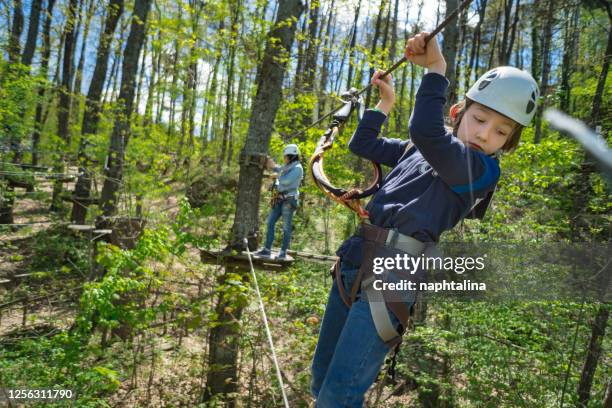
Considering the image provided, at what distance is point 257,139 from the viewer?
4789 millimetres

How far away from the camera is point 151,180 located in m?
9.49

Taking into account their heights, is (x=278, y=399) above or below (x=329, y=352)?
below

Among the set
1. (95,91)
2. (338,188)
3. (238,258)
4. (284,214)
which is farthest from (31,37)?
(338,188)

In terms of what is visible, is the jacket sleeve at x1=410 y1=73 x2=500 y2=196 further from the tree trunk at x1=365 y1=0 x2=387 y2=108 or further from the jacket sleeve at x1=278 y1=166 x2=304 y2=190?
the tree trunk at x1=365 y1=0 x2=387 y2=108

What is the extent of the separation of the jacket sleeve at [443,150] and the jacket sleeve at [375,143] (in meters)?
0.54

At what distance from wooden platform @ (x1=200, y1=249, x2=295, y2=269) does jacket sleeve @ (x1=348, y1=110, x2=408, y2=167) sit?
280 centimetres

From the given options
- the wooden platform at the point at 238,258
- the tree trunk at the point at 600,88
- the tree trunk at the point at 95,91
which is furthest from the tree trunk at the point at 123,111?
the tree trunk at the point at 600,88

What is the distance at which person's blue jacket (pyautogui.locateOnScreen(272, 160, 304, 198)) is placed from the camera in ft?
20.5

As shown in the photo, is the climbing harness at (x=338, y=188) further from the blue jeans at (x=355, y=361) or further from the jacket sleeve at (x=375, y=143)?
the blue jeans at (x=355, y=361)

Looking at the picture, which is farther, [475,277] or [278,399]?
[278,399]

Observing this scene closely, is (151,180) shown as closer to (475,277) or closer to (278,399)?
(278,399)

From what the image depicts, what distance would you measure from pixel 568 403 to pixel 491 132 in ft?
12.4

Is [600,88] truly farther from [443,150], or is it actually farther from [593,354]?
[443,150]

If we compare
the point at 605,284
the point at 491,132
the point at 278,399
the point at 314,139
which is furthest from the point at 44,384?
the point at 314,139
